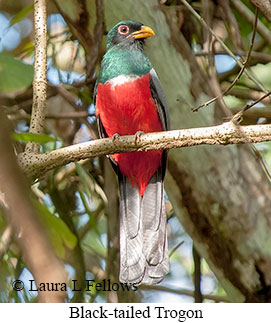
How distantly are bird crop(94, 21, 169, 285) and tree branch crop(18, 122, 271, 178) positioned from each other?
0.87 metres

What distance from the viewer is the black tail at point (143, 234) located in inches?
122

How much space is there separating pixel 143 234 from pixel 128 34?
1284 mm

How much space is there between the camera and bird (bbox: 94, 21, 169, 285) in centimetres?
315

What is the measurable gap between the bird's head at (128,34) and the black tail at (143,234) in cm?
85

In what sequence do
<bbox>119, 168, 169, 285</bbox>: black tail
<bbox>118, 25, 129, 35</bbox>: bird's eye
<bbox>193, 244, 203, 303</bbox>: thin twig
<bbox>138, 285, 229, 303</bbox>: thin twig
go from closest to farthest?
<bbox>119, 168, 169, 285</bbox>: black tail
<bbox>118, 25, 129, 35</bbox>: bird's eye
<bbox>193, 244, 203, 303</bbox>: thin twig
<bbox>138, 285, 229, 303</bbox>: thin twig

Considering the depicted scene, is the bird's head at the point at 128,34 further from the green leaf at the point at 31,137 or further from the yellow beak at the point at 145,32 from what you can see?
the green leaf at the point at 31,137

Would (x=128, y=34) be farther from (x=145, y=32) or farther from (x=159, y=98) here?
(x=159, y=98)

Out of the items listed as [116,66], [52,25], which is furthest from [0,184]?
[52,25]

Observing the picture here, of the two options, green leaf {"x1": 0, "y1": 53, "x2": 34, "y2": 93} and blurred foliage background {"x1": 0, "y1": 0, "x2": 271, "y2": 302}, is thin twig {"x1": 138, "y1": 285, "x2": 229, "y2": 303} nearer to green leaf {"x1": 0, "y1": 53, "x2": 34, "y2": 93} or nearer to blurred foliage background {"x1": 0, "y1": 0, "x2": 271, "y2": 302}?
blurred foliage background {"x1": 0, "y1": 0, "x2": 271, "y2": 302}

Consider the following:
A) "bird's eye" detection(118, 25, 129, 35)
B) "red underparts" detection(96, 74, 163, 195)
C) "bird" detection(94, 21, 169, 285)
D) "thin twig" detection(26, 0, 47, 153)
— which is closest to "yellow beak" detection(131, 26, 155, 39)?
"bird" detection(94, 21, 169, 285)

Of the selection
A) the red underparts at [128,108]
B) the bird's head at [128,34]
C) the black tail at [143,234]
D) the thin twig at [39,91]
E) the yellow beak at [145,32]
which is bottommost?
the black tail at [143,234]

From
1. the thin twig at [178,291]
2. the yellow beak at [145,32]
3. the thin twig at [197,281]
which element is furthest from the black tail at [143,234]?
the yellow beak at [145,32]

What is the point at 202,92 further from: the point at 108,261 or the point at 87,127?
the point at 108,261

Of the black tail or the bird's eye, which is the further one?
the bird's eye
